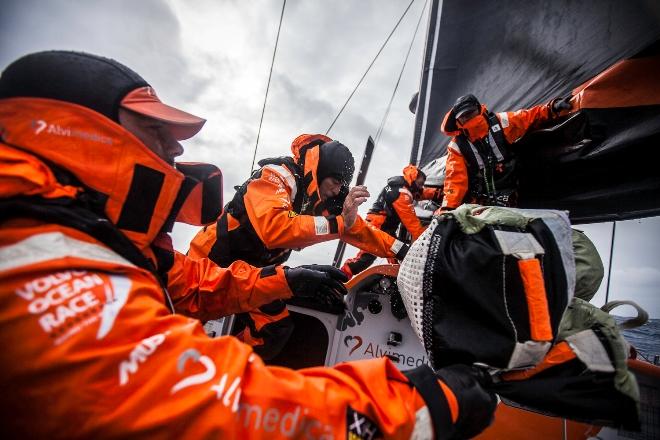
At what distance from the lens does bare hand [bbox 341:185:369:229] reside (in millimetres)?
2033

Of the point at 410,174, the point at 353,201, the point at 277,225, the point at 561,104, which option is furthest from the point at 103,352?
the point at 410,174

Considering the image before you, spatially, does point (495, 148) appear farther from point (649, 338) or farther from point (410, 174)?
point (649, 338)

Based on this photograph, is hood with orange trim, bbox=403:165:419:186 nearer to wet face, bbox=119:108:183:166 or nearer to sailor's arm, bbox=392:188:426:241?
sailor's arm, bbox=392:188:426:241

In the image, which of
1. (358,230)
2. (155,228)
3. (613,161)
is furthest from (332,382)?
(613,161)

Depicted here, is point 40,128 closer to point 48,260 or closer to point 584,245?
point 48,260

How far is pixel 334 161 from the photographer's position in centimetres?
232

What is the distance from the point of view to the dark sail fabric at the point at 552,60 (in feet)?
5.61

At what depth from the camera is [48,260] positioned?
0.51 meters

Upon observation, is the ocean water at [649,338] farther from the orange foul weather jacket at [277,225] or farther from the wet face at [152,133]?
the wet face at [152,133]

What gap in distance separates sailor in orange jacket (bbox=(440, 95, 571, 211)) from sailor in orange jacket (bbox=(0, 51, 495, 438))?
2.57m

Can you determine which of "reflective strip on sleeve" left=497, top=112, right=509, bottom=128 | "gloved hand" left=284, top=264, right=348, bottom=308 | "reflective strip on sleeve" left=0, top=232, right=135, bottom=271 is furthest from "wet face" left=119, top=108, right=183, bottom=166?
"reflective strip on sleeve" left=497, top=112, right=509, bottom=128

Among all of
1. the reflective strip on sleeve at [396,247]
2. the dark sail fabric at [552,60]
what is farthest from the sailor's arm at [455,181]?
the reflective strip on sleeve at [396,247]

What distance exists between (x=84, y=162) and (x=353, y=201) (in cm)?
155

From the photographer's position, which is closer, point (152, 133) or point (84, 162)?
point (84, 162)
